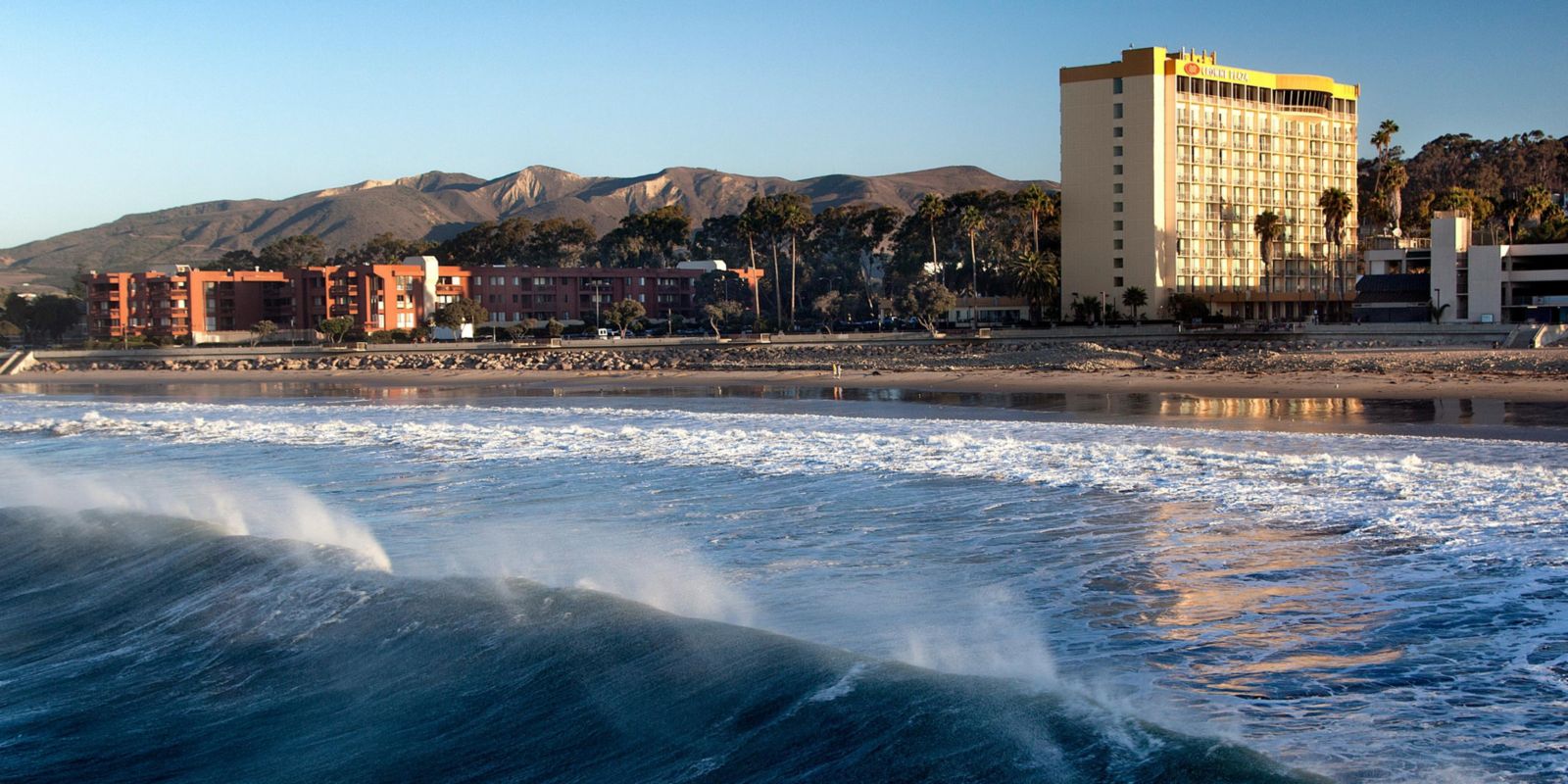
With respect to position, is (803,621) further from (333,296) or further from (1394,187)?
(333,296)

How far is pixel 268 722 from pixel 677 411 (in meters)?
28.7

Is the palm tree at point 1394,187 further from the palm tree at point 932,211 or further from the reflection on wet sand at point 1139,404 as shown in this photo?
the reflection on wet sand at point 1139,404

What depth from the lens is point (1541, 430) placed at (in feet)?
91.2

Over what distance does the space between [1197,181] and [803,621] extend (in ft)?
307

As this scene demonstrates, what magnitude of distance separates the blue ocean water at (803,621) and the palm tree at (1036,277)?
6619 cm

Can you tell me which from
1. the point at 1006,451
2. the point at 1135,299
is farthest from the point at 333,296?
the point at 1006,451

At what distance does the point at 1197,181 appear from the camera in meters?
96.8

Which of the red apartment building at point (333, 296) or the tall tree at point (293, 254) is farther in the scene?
the tall tree at point (293, 254)

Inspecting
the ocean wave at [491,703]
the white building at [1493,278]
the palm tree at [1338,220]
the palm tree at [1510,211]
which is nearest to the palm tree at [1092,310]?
the palm tree at [1338,220]

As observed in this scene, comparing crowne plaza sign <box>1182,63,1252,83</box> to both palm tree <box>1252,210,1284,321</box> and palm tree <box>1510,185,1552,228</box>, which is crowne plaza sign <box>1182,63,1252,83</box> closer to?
palm tree <box>1252,210,1284,321</box>

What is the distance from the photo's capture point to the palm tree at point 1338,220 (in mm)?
88375

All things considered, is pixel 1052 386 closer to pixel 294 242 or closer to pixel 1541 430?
pixel 1541 430

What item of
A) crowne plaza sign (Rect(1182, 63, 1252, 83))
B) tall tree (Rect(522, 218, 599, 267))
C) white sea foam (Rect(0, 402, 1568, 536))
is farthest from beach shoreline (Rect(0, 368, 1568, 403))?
tall tree (Rect(522, 218, 599, 267))

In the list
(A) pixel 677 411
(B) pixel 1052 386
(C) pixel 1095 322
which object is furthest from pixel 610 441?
(C) pixel 1095 322
